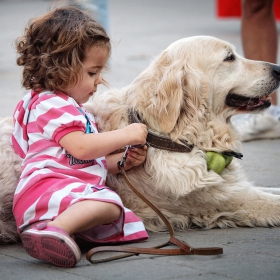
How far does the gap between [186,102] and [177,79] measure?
160 millimetres

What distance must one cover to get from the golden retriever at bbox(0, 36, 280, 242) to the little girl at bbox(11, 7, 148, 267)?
8.5 inches

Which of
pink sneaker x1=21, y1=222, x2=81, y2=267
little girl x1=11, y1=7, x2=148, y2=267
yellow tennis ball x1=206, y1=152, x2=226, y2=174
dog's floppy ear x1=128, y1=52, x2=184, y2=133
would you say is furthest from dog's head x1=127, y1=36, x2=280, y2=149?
pink sneaker x1=21, y1=222, x2=81, y2=267

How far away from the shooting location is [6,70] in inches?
372

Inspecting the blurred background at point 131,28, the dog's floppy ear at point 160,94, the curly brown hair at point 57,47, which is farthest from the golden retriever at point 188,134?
the blurred background at point 131,28

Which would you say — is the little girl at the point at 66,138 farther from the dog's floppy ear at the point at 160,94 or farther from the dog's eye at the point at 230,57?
the dog's eye at the point at 230,57

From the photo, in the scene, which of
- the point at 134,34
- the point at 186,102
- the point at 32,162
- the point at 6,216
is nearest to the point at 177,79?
the point at 186,102

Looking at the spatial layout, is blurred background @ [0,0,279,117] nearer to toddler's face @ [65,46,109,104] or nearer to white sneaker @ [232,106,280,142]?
toddler's face @ [65,46,109,104]

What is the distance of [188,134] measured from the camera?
376cm

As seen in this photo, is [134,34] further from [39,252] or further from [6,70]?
[39,252]

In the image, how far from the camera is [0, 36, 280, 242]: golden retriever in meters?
3.68

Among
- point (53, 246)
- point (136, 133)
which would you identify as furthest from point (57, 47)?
point (53, 246)

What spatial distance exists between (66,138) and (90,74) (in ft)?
1.33

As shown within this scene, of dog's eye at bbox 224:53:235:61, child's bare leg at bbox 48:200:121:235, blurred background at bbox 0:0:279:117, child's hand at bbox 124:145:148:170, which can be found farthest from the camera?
blurred background at bbox 0:0:279:117

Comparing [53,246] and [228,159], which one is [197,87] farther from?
[53,246]
